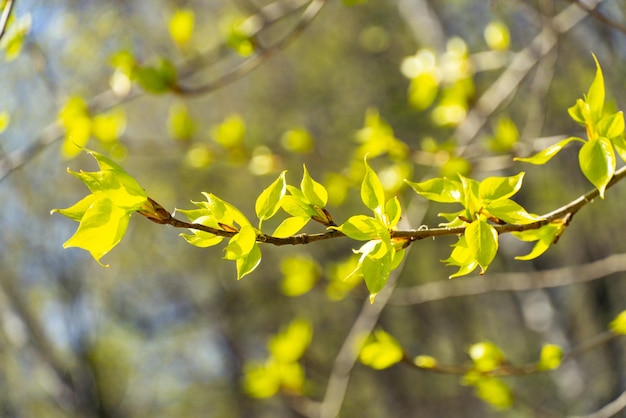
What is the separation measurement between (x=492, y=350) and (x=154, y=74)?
1.01 m

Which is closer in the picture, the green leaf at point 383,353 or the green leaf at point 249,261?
the green leaf at point 249,261

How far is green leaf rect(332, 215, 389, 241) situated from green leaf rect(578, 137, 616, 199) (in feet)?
0.74

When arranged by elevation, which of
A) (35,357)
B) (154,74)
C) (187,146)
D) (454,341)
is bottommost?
(454,341)

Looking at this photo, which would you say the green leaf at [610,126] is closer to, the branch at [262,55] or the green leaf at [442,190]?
the green leaf at [442,190]

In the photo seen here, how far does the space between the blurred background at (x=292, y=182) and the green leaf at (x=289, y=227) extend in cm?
81

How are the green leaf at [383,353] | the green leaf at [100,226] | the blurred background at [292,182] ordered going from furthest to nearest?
the blurred background at [292,182], the green leaf at [383,353], the green leaf at [100,226]

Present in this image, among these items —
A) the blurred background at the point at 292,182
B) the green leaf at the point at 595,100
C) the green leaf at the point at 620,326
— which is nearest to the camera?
the green leaf at the point at 595,100

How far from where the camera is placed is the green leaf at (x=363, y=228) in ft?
2.26

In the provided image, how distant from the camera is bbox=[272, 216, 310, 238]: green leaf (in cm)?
73

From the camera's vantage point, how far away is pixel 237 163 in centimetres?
212

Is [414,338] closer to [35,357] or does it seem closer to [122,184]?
[35,357]

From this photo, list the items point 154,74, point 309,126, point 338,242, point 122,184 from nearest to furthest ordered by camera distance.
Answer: point 122,184, point 154,74, point 309,126, point 338,242

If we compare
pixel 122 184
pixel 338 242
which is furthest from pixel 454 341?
pixel 122 184

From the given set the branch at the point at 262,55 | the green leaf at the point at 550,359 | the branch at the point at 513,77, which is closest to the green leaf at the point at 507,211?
the green leaf at the point at 550,359
